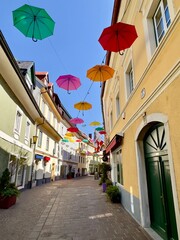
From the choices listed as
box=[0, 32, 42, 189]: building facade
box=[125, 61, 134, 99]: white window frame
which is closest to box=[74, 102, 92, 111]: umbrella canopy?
box=[0, 32, 42, 189]: building facade

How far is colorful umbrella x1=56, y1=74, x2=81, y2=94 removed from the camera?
7.04 m

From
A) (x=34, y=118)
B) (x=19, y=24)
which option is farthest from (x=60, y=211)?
(x=34, y=118)

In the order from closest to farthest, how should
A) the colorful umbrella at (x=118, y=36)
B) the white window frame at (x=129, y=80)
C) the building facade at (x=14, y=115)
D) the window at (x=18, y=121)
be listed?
1. the colorful umbrella at (x=118, y=36)
2. the white window frame at (x=129, y=80)
3. the building facade at (x=14, y=115)
4. the window at (x=18, y=121)

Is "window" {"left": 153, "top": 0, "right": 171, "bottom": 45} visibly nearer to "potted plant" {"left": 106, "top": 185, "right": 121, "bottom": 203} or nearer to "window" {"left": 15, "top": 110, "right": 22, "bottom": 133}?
"potted plant" {"left": 106, "top": 185, "right": 121, "bottom": 203}

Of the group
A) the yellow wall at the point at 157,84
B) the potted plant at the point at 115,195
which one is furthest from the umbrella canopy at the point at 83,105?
the potted plant at the point at 115,195

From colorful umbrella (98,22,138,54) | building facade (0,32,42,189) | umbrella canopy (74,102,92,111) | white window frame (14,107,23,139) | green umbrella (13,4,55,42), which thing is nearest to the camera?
green umbrella (13,4,55,42)

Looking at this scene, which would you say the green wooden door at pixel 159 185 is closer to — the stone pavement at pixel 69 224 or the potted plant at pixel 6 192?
the stone pavement at pixel 69 224

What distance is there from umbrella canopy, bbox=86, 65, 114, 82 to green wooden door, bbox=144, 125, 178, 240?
2742 millimetres

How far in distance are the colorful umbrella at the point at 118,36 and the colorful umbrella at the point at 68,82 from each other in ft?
9.03

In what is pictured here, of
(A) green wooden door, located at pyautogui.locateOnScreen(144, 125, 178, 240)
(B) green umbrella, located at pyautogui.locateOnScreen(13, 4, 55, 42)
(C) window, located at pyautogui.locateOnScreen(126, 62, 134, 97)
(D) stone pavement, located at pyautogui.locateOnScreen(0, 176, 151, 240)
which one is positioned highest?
(B) green umbrella, located at pyautogui.locateOnScreen(13, 4, 55, 42)

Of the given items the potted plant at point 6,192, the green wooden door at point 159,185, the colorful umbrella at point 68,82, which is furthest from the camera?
the colorful umbrella at point 68,82

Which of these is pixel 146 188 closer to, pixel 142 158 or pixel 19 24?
pixel 142 158

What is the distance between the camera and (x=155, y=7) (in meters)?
4.21

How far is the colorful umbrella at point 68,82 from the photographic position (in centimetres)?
704
